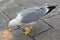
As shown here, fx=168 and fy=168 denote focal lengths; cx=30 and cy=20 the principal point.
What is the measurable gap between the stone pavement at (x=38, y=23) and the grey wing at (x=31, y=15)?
0.30 metres

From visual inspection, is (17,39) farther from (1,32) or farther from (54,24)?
(54,24)

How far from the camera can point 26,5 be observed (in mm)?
4492

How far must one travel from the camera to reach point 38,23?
3766 mm

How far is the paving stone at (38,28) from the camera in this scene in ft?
11.4

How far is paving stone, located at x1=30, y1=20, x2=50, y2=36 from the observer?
3.49 m

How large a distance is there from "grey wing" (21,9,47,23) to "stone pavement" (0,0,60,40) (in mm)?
304

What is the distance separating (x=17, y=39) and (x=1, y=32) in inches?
18.9

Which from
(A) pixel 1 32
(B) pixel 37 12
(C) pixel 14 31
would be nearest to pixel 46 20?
(B) pixel 37 12

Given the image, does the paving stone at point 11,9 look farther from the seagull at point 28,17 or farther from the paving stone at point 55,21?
the paving stone at point 55,21

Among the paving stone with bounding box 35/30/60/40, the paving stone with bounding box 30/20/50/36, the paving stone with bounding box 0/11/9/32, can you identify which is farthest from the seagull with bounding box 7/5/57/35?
the paving stone with bounding box 0/11/9/32

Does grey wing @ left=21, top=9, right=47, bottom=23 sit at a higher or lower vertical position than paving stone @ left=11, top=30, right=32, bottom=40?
higher

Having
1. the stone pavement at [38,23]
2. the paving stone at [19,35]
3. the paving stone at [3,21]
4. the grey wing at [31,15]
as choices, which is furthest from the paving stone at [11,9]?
the grey wing at [31,15]

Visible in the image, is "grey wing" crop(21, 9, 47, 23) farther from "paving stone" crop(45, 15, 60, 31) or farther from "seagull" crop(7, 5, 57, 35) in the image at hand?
"paving stone" crop(45, 15, 60, 31)

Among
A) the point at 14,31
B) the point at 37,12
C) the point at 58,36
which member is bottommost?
the point at 58,36
